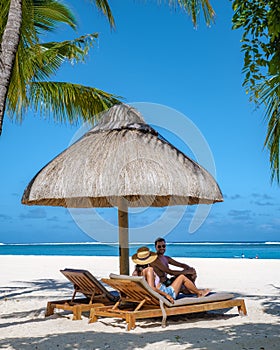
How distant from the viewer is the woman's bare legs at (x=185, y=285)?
6637 mm

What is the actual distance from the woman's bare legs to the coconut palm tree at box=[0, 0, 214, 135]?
2752 millimetres

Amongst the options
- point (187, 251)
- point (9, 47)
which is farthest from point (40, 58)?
point (187, 251)

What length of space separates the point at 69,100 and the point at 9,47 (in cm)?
338

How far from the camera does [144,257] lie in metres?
Result: 6.84

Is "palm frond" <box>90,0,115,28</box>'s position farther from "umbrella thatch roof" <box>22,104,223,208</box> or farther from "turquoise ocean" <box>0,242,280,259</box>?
"turquoise ocean" <box>0,242,280,259</box>

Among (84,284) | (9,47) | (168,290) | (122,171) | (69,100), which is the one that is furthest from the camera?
(69,100)

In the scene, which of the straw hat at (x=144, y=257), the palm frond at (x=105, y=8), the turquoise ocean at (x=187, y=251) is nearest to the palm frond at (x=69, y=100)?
the palm frond at (x=105, y=8)

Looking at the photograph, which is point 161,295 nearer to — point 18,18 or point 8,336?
point 8,336

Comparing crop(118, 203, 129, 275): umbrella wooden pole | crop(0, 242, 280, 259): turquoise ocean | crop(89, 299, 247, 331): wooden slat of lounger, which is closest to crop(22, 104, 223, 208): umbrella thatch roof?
crop(118, 203, 129, 275): umbrella wooden pole

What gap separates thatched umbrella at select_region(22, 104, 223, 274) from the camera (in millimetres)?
6738

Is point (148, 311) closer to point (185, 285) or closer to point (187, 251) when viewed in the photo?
point (185, 285)

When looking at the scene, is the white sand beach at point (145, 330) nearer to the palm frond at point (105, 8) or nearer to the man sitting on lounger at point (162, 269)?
the man sitting on lounger at point (162, 269)

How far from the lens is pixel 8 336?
595 centimetres

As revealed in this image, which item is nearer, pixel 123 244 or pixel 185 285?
pixel 185 285
